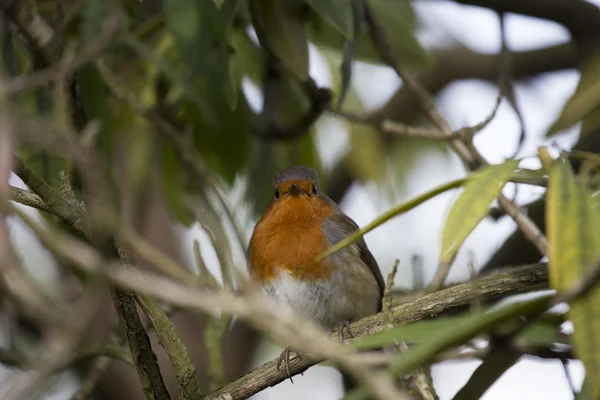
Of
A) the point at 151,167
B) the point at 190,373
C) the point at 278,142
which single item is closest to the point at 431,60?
the point at 278,142

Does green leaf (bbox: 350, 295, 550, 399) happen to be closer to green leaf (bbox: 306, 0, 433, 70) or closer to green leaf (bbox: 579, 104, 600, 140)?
green leaf (bbox: 579, 104, 600, 140)

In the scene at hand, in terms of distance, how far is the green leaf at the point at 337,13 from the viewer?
2.76 meters

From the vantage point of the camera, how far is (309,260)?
12.2ft

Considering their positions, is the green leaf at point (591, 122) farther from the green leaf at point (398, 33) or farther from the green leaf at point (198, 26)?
the green leaf at point (198, 26)

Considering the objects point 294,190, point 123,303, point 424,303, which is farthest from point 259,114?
point 123,303

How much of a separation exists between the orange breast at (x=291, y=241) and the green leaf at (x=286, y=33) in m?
0.88

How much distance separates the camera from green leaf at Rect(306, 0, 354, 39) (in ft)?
9.06

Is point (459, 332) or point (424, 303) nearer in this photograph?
point (459, 332)

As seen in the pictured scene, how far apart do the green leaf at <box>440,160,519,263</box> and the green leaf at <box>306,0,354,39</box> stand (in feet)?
3.45

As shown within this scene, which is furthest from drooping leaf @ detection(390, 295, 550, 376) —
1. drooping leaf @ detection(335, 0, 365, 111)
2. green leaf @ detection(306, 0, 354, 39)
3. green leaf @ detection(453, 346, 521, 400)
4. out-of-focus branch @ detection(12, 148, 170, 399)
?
drooping leaf @ detection(335, 0, 365, 111)

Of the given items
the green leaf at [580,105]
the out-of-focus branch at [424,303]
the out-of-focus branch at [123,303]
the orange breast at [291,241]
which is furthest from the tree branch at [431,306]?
the orange breast at [291,241]

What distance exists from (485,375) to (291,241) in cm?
170

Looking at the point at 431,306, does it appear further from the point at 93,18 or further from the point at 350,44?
the point at 93,18

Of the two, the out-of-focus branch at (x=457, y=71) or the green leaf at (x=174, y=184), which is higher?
the out-of-focus branch at (x=457, y=71)
